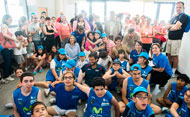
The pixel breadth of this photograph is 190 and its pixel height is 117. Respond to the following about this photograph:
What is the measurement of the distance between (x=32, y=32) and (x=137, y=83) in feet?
11.9

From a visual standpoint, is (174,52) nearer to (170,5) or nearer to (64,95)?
(64,95)

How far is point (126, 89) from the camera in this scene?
2.32 m

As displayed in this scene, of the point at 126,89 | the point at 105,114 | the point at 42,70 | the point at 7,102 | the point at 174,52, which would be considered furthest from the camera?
the point at 42,70

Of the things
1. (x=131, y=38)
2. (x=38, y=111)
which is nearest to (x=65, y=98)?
(x=38, y=111)

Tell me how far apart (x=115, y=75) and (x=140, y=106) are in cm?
127

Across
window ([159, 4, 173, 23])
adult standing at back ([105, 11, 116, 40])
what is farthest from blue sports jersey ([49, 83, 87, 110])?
window ([159, 4, 173, 23])

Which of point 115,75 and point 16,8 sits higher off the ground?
point 16,8

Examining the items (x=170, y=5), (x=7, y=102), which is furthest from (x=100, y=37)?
(x=170, y=5)

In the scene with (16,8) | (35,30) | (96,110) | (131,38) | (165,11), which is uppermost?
(165,11)

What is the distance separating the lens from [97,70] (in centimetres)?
284

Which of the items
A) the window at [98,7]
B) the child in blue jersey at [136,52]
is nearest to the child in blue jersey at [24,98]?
the child in blue jersey at [136,52]

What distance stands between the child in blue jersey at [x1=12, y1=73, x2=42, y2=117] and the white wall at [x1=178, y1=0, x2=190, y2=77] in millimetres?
3721

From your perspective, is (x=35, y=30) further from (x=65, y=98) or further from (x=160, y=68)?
(x=160, y=68)

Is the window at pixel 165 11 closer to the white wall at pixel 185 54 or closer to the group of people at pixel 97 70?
the group of people at pixel 97 70
